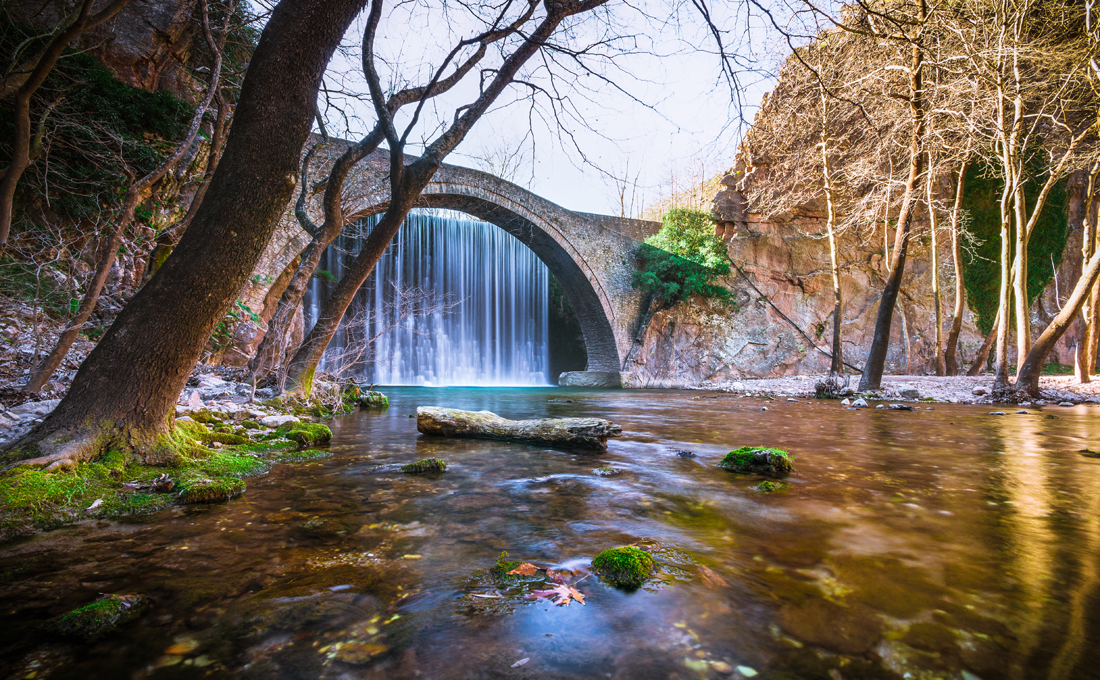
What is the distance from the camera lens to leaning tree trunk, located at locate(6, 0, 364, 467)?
7.29ft

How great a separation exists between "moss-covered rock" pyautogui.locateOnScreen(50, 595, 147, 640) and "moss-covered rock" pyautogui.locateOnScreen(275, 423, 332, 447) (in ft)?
8.31

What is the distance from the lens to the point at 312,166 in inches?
443

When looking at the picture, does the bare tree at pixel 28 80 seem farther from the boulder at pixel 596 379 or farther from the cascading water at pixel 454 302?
the boulder at pixel 596 379

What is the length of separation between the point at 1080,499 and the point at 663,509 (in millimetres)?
2135

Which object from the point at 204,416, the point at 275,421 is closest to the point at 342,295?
the point at 275,421

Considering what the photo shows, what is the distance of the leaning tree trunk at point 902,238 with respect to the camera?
7.45m

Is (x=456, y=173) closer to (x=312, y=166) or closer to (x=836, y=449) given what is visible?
(x=312, y=166)

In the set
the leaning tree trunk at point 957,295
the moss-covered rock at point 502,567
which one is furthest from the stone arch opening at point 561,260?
the moss-covered rock at point 502,567

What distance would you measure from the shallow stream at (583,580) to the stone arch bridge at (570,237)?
10743 mm

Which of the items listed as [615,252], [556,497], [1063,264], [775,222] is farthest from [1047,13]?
[1063,264]

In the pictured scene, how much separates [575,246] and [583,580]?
1478 centimetres

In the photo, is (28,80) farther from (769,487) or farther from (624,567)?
(769,487)

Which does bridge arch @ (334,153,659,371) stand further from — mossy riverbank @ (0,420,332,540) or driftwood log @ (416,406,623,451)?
mossy riverbank @ (0,420,332,540)

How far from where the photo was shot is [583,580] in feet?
4.79
